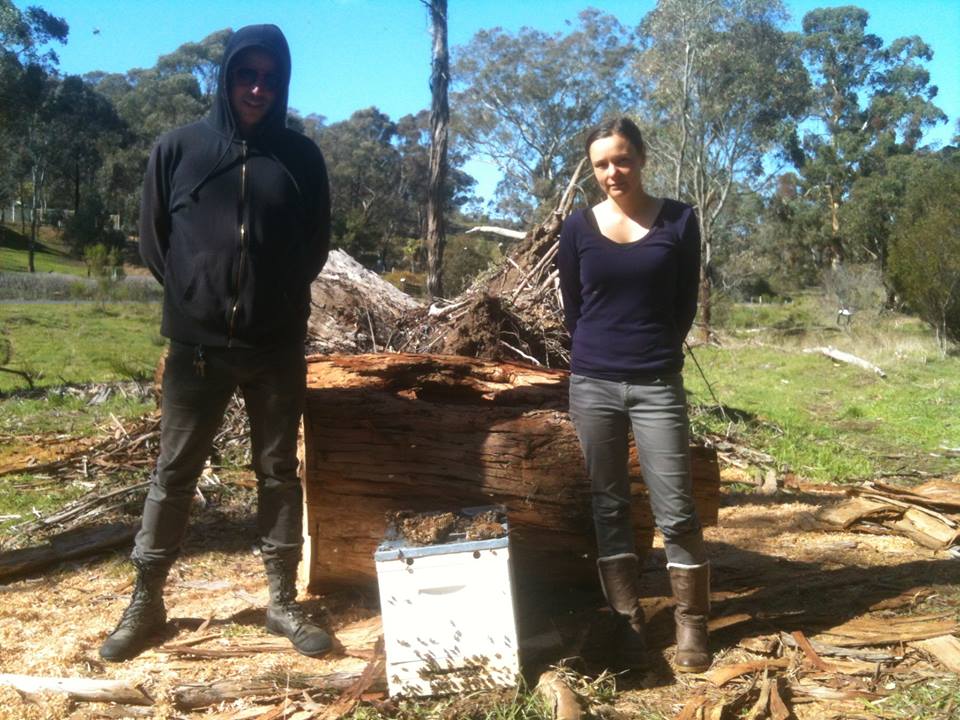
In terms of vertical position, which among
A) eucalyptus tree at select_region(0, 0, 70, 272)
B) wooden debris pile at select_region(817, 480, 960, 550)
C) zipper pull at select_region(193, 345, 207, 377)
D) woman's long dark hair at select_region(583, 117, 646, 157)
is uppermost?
eucalyptus tree at select_region(0, 0, 70, 272)

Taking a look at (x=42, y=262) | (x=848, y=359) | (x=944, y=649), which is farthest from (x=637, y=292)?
(x=42, y=262)

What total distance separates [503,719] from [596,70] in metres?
31.1

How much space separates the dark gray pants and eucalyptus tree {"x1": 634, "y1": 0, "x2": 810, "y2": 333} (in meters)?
22.3

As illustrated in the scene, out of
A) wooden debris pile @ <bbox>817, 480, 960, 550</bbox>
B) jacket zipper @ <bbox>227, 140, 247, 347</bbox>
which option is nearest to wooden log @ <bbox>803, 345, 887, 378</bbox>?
wooden debris pile @ <bbox>817, 480, 960, 550</bbox>

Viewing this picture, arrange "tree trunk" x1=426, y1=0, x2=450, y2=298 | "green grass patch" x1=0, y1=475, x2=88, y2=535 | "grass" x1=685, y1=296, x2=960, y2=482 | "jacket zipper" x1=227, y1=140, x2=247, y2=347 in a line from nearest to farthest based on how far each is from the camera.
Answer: "jacket zipper" x1=227, y1=140, x2=247, y2=347 < "green grass patch" x1=0, y1=475, x2=88, y2=535 < "grass" x1=685, y1=296, x2=960, y2=482 < "tree trunk" x1=426, y1=0, x2=450, y2=298

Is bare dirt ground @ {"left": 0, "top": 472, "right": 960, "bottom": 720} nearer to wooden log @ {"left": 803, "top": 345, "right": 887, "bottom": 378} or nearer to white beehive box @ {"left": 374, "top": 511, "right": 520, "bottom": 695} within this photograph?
white beehive box @ {"left": 374, "top": 511, "right": 520, "bottom": 695}

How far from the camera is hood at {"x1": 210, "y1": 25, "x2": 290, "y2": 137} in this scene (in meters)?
2.94

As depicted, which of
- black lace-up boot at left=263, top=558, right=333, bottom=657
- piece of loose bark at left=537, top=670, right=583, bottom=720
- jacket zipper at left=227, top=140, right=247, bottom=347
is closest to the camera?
piece of loose bark at left=537, top=670, right=583, bottom=720

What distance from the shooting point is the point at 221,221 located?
115 inches

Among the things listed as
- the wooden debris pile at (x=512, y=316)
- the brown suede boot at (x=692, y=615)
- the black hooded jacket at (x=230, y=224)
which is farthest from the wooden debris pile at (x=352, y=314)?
the brown suede boot at (x=692, y=615)

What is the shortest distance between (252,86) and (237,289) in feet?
2.47

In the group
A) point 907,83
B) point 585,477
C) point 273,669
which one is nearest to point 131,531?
point 273,669

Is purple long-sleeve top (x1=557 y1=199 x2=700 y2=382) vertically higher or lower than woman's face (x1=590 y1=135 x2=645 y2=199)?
lower

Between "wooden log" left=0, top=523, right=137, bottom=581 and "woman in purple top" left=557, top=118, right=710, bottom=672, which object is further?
"wooden log" left=0, top=523, right=137, bottom=581
